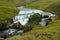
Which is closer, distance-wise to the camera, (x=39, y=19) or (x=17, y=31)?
(x=17, y=31)

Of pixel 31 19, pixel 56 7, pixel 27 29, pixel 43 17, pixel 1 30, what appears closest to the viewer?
pixel 27 29

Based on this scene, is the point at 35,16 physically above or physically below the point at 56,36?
above

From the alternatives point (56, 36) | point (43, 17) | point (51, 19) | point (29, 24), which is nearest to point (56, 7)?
point (43, 17)

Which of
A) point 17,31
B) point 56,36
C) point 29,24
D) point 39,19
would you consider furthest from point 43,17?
point 56,36

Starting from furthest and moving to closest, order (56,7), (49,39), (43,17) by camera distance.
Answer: (56,7) → (43,17) → (49,39)

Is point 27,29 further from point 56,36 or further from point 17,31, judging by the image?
point 56,36

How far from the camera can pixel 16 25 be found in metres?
67.4

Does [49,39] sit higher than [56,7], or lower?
lower

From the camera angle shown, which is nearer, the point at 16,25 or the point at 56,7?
the point at 16,25

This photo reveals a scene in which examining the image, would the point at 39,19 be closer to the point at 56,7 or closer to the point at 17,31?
the point at 17,31

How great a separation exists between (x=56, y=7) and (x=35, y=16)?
4187cm

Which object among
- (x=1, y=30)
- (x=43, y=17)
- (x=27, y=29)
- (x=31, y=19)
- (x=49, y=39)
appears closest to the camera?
(x=49, y=39)

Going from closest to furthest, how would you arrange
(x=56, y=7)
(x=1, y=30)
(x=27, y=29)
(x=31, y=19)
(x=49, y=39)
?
(x=49, y=39) → (x=27, y=29) → (x=1, y=30) → (x=31, y=19) → (x=56, y=7)

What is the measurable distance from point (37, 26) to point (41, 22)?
5694mm
